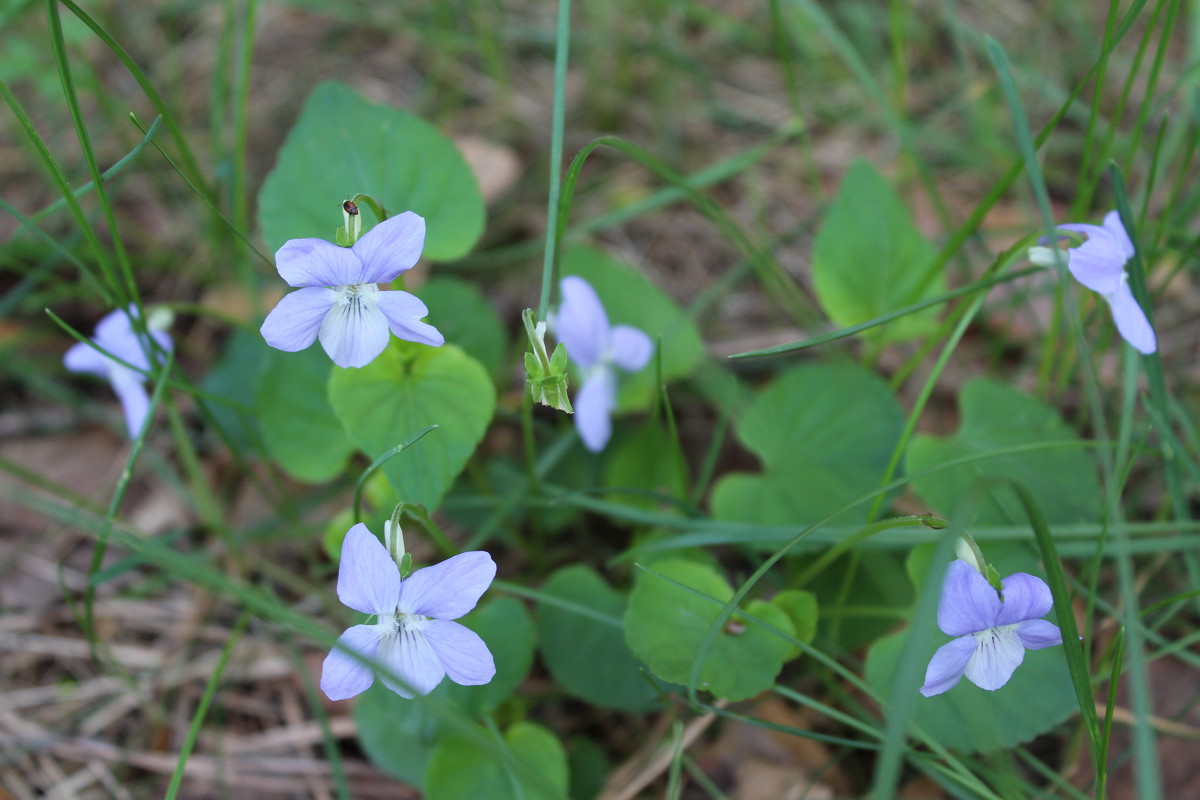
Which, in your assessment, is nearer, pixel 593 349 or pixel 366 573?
pixel 366 573

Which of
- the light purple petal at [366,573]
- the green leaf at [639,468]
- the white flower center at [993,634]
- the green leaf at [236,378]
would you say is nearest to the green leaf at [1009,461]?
the white flower center at [993,634]

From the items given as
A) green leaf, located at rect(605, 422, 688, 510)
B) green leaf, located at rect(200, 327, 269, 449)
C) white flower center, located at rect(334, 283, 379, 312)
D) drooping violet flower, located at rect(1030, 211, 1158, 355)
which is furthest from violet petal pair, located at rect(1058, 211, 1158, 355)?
green leaf, located at rect(200, 327, 269, 449)

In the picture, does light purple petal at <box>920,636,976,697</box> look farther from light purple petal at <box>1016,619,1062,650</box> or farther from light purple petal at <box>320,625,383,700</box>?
light purple petal at <box>320,625,383,700</box>

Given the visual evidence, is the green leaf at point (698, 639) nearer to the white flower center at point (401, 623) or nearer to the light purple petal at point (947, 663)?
the light purple petal at point (947, 663)

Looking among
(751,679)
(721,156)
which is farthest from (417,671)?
(721,156)

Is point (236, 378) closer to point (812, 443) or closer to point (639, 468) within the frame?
point (639, 468)

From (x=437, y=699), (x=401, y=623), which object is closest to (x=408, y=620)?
(x=401, y=623)

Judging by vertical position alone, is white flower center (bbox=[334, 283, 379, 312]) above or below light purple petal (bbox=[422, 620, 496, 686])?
above
